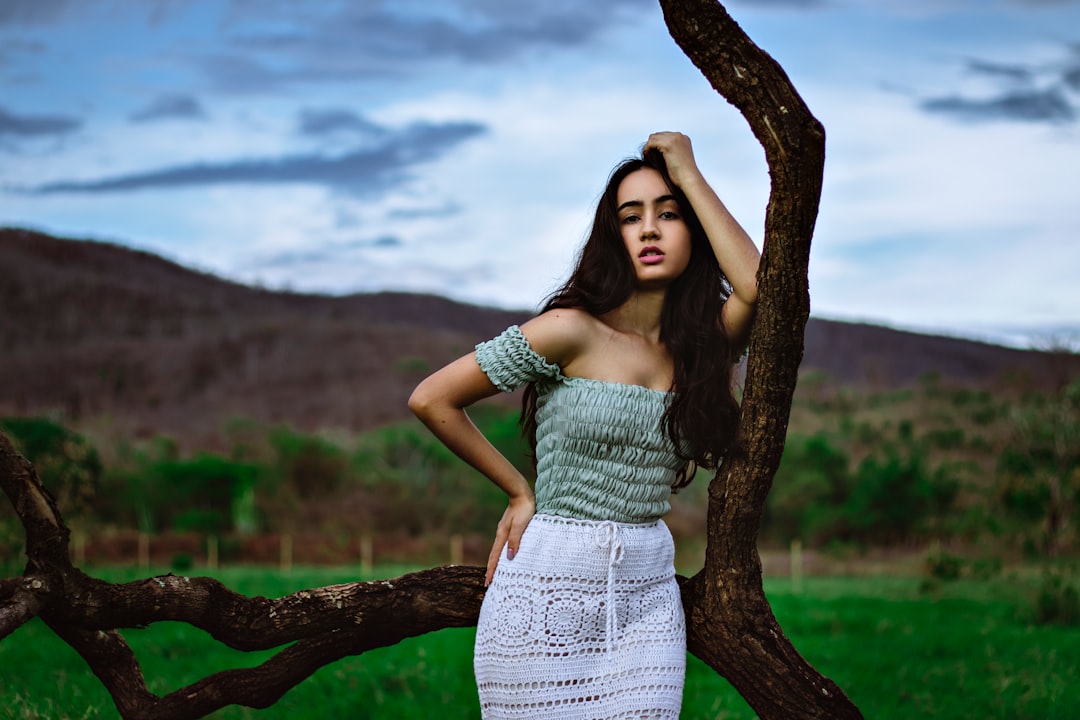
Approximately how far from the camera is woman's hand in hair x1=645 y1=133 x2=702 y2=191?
3379mm

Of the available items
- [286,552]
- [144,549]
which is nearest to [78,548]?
[144,549]

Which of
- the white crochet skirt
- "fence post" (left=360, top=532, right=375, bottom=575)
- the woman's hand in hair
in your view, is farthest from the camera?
"fence post" (left=360, top=532, right=375, bottom=575)

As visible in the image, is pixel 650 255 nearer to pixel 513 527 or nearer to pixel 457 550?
pixel 513 527

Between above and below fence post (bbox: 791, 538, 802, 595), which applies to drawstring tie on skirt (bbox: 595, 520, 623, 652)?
above

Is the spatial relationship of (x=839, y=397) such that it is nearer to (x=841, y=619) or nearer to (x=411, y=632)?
(x=841, y=619)

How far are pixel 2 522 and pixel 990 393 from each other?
85.0ft

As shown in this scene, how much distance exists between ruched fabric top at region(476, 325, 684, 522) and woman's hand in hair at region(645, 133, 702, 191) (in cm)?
66

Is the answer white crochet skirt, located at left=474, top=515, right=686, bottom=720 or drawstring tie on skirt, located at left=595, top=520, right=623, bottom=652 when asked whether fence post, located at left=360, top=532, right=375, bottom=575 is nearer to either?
white crochet skirt, located at left=474, top=515, right=686, bottom=720

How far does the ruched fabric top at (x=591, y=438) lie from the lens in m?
3.26

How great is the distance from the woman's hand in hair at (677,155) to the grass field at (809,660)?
11.1 feet

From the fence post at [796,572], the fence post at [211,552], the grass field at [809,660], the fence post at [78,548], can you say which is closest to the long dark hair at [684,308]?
the grass field at [809,660]

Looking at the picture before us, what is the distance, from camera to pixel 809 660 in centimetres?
799

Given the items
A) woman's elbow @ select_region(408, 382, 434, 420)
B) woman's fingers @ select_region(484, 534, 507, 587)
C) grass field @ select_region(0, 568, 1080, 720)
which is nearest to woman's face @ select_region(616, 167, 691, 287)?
woman's elbow @ select_region(408, 382, 434, 420)

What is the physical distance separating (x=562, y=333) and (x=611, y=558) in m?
0.68
